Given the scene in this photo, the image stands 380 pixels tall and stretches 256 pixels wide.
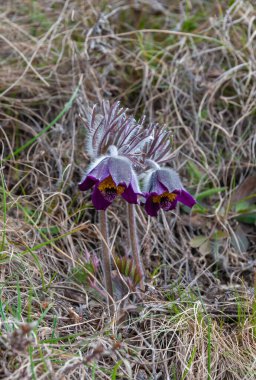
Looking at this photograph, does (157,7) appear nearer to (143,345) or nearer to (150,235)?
(150,235)

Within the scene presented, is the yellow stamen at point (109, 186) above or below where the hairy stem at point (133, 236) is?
above

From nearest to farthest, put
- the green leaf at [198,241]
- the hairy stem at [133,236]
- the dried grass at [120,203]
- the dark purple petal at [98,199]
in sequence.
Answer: the dried grass at [120,203] → the dark purple petal at [98,199] → the hairy stem at [133,236] → the green leaf at [198,241]

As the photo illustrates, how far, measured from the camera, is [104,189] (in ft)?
5.79

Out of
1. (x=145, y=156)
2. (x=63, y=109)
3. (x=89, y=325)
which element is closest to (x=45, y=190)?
(x=63, y=109)

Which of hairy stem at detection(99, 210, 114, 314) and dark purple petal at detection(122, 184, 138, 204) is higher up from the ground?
dark purple petal at detection(122, 184, 138, 204)

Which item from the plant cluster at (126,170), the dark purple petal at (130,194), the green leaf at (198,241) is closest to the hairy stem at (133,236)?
the plant cluster at (126,170)

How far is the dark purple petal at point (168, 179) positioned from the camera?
1.81 metres

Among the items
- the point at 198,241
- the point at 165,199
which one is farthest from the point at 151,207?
the point at 198,241

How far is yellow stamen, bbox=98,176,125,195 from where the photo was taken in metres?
1.75

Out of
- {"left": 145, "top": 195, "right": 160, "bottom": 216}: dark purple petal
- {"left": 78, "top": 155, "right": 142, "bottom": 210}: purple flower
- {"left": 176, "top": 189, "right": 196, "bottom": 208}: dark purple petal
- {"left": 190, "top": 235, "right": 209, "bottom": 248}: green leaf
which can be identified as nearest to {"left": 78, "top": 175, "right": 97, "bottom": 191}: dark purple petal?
{"left": 78, "top": 155, "right": 142, "bottom": 210}: purple flower

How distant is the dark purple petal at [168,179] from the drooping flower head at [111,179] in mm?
101

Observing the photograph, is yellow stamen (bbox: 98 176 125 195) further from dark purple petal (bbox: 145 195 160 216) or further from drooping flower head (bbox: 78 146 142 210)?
dark purple petal (bbox: 145 195 160 216)

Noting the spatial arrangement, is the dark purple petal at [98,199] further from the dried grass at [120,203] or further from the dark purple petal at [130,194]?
the dried grass at [120,203]

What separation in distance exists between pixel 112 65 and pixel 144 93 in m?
0.21
